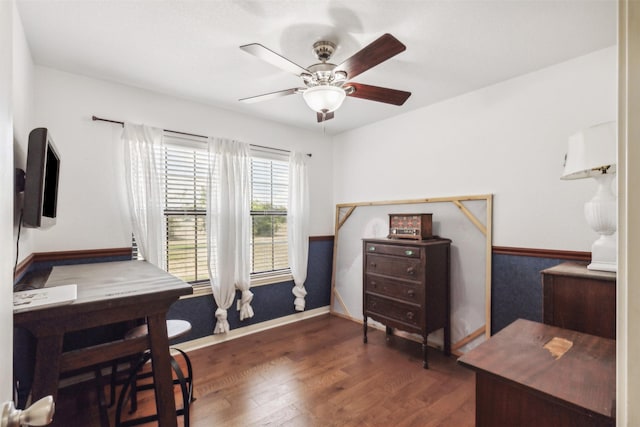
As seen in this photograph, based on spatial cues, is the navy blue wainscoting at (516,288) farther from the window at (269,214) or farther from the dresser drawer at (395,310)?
the window at (269,214)

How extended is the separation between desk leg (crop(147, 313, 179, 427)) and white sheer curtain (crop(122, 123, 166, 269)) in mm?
1433

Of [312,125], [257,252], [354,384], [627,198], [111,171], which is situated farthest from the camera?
[312,125]

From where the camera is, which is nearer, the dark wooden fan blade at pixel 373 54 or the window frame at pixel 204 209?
the dark wooden fan blade at pixel 373 54

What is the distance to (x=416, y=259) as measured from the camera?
8.98 ft

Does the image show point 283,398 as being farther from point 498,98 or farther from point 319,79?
point 498,98

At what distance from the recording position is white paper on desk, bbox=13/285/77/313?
1.09 meters

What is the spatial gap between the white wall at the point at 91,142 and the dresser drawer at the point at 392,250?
2.13 metres

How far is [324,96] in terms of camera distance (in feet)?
5.80

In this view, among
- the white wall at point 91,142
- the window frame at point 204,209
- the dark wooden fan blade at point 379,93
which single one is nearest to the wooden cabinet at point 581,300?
the dark wooden fan blade at point 379,93

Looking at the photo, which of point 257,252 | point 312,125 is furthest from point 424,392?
point 312,125

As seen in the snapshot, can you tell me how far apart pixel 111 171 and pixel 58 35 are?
1004 mm

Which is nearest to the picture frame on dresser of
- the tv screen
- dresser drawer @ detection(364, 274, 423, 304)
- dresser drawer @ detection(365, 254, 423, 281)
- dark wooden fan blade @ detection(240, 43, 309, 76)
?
dresser drawer @ detection(365, 254, 423, 281)

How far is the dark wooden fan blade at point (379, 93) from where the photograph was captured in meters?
1.95

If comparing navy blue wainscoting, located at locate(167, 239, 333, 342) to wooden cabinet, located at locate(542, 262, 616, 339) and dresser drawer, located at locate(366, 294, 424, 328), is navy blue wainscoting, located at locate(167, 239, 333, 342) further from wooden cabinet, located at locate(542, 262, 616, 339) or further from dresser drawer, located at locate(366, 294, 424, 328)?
wooden cabinet, located at locate(542, 262, 616, 339)
